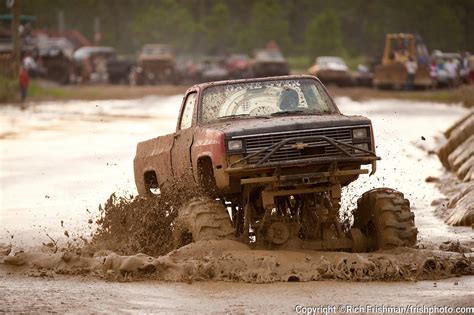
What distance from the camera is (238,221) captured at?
41.7ft

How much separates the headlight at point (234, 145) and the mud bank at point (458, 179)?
4511 mm

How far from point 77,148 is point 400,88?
30.8 metres

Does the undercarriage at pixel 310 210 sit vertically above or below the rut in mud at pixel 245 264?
above

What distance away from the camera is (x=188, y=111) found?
13547mm

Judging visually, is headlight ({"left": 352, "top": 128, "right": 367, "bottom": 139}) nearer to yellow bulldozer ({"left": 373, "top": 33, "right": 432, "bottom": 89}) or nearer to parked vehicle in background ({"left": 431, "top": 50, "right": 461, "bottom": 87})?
yellow bulldozer ({"left": 373, "top": 33, "right": 432, "bottom": 89})

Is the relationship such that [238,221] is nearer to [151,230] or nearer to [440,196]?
[151,230]

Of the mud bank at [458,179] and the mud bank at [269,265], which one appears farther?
the mud bank at [458,179]

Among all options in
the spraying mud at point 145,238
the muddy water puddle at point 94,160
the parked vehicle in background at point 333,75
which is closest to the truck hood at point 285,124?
the spraying mud at point 145,238

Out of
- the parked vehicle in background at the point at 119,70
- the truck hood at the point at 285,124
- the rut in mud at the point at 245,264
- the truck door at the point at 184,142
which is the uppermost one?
the truck hood at the point at 285,124

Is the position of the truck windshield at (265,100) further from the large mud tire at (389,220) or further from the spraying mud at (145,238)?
the large mud tire at (389,220)

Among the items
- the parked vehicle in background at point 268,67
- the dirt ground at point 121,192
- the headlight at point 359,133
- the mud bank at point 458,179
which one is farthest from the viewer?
the parked vehicle in background at point 268,67

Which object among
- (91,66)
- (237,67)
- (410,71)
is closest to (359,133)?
(410,71)

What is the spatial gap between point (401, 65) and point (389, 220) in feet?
141

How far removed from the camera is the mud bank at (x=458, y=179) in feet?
52.4
